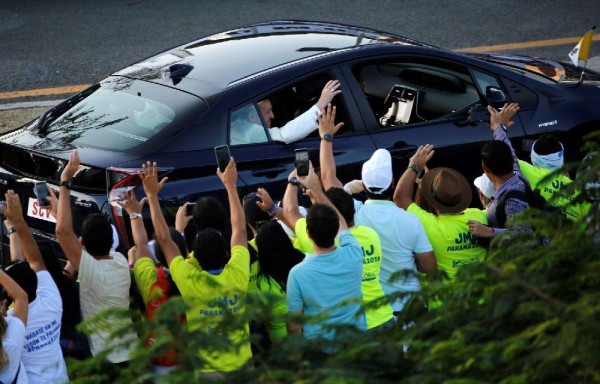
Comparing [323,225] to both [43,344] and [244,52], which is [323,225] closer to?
[43,344]

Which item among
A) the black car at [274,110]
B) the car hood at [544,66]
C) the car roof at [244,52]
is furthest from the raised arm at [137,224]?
the car hood at [544,66]

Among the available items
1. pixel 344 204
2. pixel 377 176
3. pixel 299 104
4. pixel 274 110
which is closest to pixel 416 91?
pixel 299 104

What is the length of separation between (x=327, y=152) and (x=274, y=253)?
1165mm

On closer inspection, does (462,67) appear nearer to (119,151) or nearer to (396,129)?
(396,129)

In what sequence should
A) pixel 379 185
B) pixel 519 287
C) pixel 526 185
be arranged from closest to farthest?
pixel 519 287 < pixel 379 185 < pixel 526 185

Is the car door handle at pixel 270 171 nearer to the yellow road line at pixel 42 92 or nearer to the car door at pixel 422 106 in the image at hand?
the car door at pixel 422 106

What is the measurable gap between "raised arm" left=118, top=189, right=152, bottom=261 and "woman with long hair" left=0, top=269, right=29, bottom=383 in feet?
3.20

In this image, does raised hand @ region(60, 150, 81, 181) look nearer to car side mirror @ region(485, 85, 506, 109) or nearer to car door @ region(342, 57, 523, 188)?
car door @ region(342, 57, 523, 188)

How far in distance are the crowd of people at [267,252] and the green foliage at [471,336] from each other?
0.77 metres

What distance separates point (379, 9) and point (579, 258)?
35.5 ft

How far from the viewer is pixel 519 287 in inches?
132

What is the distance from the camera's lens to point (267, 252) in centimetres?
558

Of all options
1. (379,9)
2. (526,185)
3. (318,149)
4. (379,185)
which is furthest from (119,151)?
(379,9)

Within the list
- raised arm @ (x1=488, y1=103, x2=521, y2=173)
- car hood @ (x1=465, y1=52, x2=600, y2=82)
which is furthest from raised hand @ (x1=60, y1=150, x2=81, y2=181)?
car hood @ (x1=465, y1=52, x2=600, y2=82)
